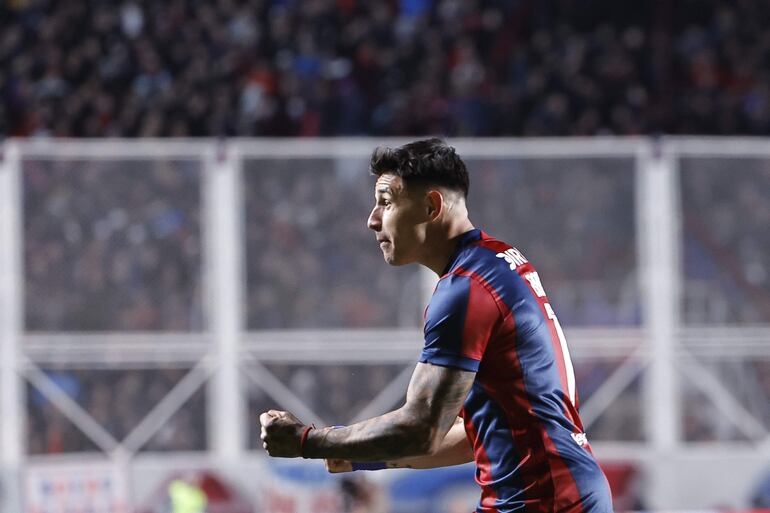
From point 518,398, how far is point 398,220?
67 centimetres

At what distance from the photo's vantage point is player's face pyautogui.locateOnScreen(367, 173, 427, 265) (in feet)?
13.4

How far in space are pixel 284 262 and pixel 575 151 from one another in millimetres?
2695

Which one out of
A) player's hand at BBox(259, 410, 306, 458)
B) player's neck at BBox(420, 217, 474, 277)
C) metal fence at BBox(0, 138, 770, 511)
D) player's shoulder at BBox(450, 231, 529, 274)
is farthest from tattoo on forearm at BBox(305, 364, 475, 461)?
metal fence at BBox(0, 138, 770, 511)

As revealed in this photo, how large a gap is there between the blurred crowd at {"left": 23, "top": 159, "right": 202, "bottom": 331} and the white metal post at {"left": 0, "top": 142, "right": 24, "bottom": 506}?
0.09 meters

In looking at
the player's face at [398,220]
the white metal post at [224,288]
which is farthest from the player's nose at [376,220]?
the white metal post at [224,288]

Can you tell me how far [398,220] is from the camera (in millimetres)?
4078

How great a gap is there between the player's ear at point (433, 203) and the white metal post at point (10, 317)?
7527 mm

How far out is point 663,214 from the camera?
11305mm

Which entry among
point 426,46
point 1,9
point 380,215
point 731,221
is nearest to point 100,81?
point 1,9

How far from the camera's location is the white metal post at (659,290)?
11.2 m

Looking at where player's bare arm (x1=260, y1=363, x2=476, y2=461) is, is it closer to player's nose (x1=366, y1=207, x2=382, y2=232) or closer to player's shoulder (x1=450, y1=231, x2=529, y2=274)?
player's shoulder (x1=450, y1=231, x2=529, y2=274)

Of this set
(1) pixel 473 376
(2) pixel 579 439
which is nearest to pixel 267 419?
(1) pixel 473 376

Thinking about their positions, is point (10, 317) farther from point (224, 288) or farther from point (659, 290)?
point (659, 290)

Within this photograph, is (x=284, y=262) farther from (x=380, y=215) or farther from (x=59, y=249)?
(x=380, y=215)
